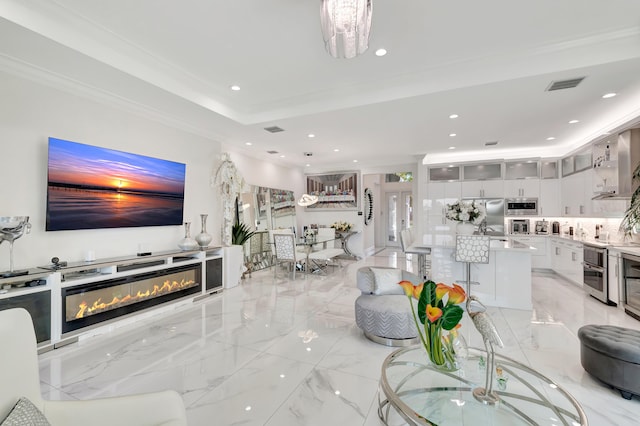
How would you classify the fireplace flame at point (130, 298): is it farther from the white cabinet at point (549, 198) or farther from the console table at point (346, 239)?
the white cabinet at point (549, 198)

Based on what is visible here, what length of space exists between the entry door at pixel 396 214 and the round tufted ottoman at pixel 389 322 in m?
8.57

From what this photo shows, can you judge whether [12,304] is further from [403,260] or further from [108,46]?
[403,260]

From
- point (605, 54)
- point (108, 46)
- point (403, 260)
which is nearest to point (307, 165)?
point (403, 260)

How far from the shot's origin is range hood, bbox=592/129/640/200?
4223 millimetres

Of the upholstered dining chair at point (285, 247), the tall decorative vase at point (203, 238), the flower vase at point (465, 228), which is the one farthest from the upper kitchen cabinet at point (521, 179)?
the tall decorative vase at point (203, 238)

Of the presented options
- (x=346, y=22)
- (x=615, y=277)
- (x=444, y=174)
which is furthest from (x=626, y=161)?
(x=346, y=22)

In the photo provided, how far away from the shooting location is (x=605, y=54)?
2.88 metres

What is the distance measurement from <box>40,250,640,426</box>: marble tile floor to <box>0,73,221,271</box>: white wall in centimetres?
107

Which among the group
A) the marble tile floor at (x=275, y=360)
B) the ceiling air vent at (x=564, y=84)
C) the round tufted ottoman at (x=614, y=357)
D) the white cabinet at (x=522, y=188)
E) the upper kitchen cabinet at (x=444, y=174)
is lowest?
the marble tile floor at (x=275, y=360)

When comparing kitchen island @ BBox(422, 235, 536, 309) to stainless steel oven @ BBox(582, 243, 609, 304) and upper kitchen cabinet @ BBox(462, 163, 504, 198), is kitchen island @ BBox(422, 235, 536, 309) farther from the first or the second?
upper kitchen cabinet @ BBox(462, 163, 504, 198)

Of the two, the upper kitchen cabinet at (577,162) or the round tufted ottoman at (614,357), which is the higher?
the upper kitchen cabinet at (577,162)

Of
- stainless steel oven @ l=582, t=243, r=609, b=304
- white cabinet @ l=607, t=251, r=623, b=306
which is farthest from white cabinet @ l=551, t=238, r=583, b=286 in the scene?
white cabinet @ l=607, t=251, r=623, b=306

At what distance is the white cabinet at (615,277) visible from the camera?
13.3ft

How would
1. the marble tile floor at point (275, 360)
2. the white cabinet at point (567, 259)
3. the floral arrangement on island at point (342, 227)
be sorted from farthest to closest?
the floral arrangement on island at point (342, 227) < the white cabinet at point (567, 259) < the marble tile floor at point (275, 360)
